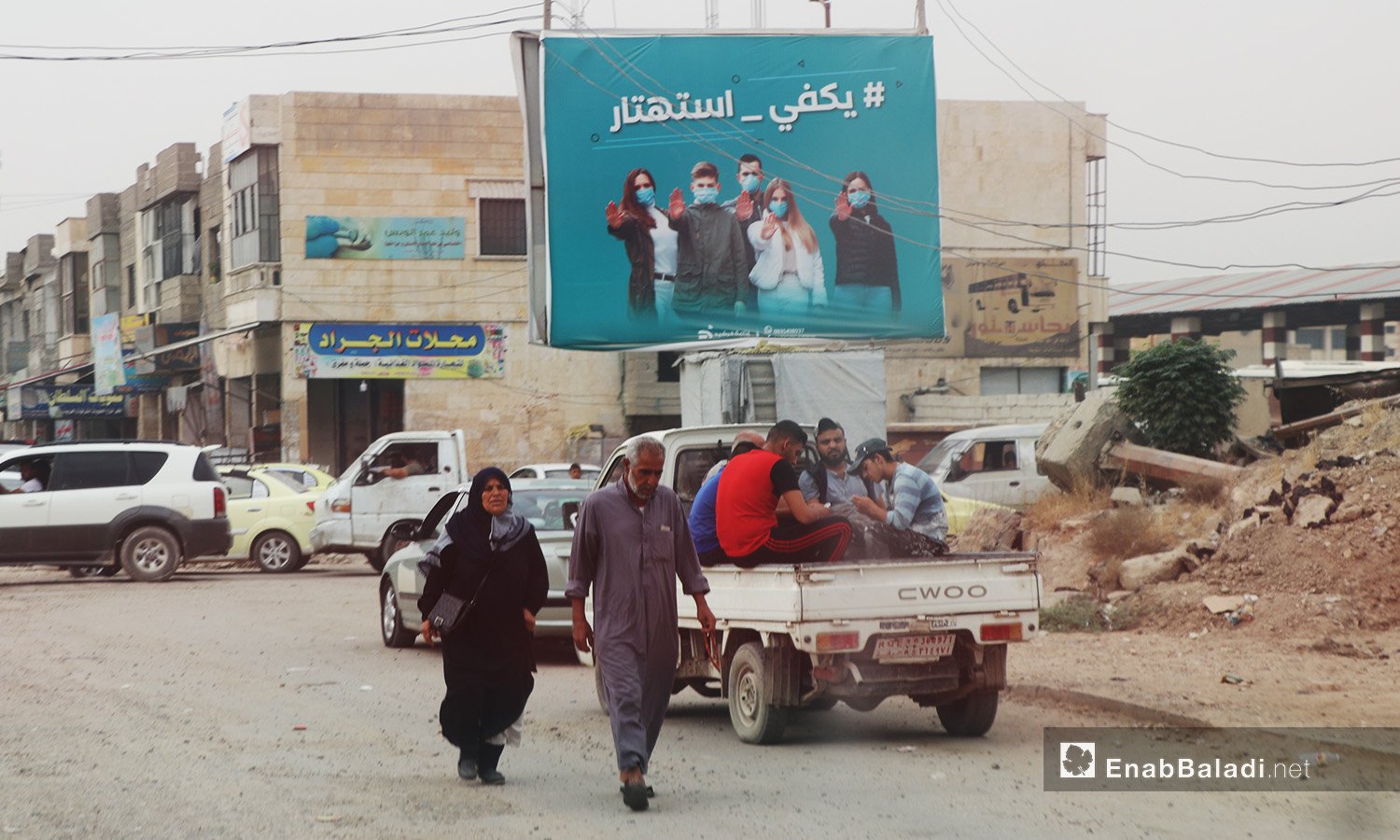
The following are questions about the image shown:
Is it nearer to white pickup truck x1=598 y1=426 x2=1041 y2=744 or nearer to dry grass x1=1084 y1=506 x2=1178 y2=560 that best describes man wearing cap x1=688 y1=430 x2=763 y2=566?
white pickup truck x1=598 y1=426 x2=1041 y2=744

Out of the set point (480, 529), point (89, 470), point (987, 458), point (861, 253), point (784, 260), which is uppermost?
point (861, 253)

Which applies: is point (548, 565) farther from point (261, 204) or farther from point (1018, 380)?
point (1018, 380)

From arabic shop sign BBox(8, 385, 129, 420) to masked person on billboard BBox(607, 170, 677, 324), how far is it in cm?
2781

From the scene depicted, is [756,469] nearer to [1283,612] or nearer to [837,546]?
[837,546]

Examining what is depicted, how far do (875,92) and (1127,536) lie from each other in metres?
13.5

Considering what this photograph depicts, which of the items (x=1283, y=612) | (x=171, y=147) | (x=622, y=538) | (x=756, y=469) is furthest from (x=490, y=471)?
(x=171, y=147)

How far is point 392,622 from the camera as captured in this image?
14211 millimetres

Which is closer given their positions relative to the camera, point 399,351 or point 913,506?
point 913,506

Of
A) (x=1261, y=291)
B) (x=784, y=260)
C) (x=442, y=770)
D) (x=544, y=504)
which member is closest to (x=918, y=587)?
(x=442, y=770)

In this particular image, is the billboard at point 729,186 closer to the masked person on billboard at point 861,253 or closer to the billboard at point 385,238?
the masked person on billboard at point 861,253

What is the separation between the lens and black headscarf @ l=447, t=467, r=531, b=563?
7445 mm

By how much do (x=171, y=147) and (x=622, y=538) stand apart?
4053 centimetres

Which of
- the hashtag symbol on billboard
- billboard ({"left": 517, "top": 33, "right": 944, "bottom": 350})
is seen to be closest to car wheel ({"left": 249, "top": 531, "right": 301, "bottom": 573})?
billboard ({"left": 517, "top": 33, "right": 944, "bottom": 350})

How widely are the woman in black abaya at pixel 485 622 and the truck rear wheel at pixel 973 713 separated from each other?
2.65m
